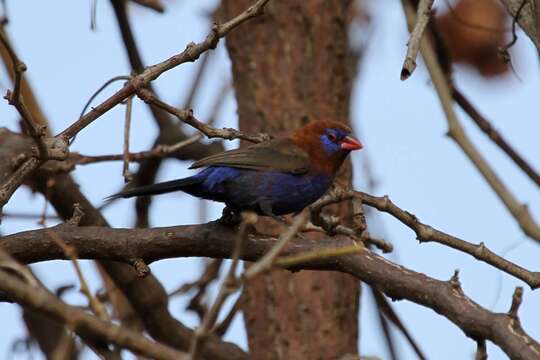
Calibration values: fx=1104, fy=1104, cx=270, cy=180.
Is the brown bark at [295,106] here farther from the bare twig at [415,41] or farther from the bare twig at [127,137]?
the bare twig at [415,41]

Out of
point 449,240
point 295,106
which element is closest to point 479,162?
point 449,240

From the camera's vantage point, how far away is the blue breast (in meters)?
4.82

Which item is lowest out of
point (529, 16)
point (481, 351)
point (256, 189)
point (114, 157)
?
point (481, 351)

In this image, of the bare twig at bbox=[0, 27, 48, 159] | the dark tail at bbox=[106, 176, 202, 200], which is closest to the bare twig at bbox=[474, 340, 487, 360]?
the bare twig at bbox=[0, 27, 48, 159]

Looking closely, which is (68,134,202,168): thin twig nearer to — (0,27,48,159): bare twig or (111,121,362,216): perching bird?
(111,121,362,216): perching bird

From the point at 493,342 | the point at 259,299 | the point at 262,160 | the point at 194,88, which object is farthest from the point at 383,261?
the point at 194,88

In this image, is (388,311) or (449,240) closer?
(449,240)

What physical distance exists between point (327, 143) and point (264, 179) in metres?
0.57

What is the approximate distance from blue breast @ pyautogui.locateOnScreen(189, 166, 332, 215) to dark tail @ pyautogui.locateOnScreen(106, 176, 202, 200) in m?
0.05

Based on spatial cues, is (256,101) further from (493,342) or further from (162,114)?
(493,342)

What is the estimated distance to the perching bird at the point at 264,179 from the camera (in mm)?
4809

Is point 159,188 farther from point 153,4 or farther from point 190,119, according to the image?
point 153,4

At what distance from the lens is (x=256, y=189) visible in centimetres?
484

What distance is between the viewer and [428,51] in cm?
540
